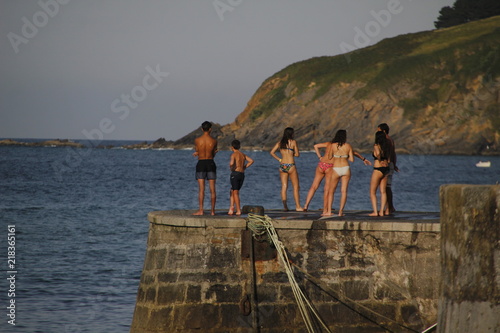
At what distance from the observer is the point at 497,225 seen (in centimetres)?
793

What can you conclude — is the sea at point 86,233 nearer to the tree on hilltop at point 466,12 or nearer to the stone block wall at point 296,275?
the stone block wall at point 296,275

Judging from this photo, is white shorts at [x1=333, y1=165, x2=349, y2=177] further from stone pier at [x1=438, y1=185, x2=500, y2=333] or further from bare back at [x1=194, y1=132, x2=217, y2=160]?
stone pier at [x1=438, y1=185, x2=500, y2=333]

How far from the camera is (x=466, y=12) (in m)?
172

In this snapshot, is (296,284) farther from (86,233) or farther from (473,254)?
(86,233)

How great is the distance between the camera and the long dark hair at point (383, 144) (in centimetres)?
A: 1506

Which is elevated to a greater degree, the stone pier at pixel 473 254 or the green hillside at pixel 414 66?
the green hillside at pixel 414 66

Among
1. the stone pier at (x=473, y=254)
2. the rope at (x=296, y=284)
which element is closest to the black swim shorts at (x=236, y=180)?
the rope at (x=296, y=284)

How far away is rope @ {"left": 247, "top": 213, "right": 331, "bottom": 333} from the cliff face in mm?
114998

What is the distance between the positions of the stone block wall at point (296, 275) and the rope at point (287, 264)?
0.10m

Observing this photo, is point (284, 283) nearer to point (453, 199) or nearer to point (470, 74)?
point (453, 199)

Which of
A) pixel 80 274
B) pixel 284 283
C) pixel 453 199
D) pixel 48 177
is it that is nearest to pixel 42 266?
pixel 80 274

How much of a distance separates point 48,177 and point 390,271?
190ft

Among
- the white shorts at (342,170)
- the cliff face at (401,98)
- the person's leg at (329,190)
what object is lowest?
the person's leg at (329,190)

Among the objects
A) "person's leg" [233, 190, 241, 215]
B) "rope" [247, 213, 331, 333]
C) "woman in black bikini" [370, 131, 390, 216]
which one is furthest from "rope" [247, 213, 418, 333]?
"woman in black bikini" [370, 131, 390, 216]
